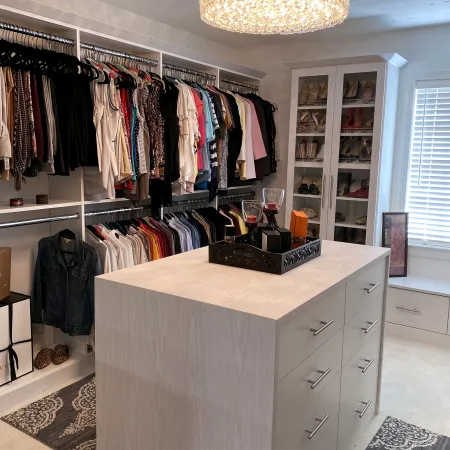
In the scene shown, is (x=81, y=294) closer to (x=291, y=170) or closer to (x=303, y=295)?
(x=303, y=295)

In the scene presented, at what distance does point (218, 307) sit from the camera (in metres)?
1.52

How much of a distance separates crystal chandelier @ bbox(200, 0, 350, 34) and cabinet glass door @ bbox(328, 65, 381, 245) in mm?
1710

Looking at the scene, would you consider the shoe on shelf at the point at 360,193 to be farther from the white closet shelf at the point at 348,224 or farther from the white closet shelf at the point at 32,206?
the white closet shelf at the point at 32,206

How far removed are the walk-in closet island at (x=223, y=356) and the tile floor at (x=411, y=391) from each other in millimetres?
759

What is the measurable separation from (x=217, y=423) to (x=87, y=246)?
172 centimetres

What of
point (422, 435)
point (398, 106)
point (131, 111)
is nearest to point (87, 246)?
point (131, 111)

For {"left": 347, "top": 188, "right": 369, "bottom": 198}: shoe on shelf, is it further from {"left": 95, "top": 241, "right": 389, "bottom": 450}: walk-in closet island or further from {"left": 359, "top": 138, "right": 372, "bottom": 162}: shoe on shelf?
{"left": 95, "top": 241, "right": 389, "bottom": 450}: walk-in closet island

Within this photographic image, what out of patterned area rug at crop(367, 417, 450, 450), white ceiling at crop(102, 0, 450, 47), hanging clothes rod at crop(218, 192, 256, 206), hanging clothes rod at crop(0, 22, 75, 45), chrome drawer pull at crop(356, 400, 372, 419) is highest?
white ceiling at crop(102, 0, 450, 47)

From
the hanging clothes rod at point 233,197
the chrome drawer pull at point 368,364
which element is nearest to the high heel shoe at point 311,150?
the hanging clothes rod at point 233,197

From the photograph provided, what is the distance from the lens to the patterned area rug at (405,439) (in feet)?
7.82

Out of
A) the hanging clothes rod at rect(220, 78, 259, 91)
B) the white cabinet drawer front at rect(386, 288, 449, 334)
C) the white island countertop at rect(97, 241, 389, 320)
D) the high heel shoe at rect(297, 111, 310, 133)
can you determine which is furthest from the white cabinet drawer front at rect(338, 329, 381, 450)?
the hanging clothes rod at rect(220, 78, 259, 91)

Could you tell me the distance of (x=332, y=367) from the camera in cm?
192

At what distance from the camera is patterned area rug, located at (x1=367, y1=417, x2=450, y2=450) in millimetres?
2385

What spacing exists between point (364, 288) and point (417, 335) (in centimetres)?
188
